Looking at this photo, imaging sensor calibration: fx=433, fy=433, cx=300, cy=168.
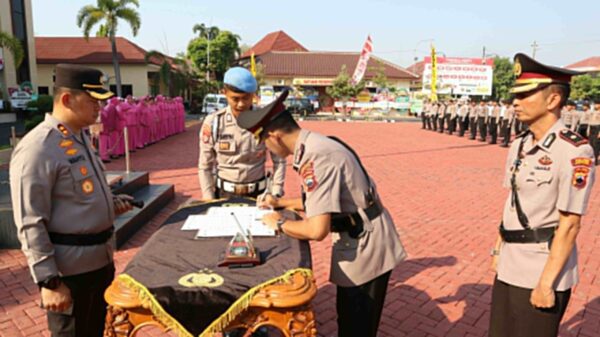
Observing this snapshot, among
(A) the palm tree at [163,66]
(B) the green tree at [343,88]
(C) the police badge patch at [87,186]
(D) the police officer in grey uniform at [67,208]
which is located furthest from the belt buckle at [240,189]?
(B) the green tree at [343,88]

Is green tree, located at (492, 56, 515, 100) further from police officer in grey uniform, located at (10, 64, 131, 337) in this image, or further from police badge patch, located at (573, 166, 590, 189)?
police officer in grey uniform, located at (10, 64, 131, 337)

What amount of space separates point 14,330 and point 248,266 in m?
2.47

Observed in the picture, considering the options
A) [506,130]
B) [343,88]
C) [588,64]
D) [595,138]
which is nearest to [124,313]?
[595,138]

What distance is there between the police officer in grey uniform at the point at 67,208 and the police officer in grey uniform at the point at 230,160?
109cm

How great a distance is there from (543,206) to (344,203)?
0.92 meters

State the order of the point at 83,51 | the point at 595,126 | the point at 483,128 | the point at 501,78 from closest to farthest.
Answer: the point at 595,126
the point at 483,128
the point at 83,51
the point at 501,78

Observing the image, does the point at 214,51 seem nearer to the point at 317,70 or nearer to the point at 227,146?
the point at 317,70

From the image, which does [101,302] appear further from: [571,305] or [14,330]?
[571,305]

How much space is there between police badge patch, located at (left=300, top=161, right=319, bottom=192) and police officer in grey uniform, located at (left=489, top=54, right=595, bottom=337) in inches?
40.3

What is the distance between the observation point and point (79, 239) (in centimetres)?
213

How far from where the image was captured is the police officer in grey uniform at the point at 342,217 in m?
1.90

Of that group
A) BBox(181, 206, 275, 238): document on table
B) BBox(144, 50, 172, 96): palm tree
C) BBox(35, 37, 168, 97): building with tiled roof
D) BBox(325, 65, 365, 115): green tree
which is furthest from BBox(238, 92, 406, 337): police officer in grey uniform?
BBox(325, 65, 365, 115): green tree

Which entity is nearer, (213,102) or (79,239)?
(79,239)

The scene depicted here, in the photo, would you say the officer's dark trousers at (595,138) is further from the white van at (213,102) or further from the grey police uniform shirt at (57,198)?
the white van at (213,102)
